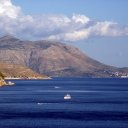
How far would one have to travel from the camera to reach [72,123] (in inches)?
4316

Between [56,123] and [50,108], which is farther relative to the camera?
[50,108]

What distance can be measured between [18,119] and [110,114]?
977 inches

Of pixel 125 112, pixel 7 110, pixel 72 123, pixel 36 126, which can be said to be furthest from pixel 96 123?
pixel 7 110

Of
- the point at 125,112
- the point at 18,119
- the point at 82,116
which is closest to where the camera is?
the point at 18,119

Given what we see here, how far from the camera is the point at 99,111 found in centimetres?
13812

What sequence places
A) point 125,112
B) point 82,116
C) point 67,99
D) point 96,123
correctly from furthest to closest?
point 67,99 → point 125,112 → point 82,116 → point 96,123

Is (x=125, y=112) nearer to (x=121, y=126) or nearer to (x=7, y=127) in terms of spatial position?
(x=121, y=126)

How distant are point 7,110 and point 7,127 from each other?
134 feet

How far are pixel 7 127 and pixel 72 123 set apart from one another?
15.0 metres

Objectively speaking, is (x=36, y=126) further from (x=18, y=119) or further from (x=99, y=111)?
(x=99, y=111)

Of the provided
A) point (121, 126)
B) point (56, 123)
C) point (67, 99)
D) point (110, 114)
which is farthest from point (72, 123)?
point (67, 99)

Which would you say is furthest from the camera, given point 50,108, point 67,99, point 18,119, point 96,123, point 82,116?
point 67,99

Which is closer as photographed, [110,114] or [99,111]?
[110,114]

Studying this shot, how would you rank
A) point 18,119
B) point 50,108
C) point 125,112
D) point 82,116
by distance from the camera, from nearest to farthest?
1. point 18,119
2. point 82,116
3. point 125,112
4. point 50,108
